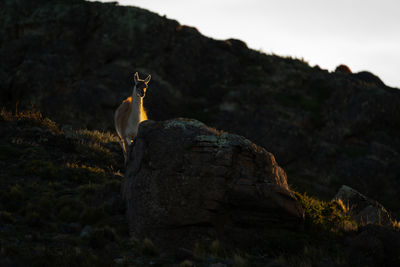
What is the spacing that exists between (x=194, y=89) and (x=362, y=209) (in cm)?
1780

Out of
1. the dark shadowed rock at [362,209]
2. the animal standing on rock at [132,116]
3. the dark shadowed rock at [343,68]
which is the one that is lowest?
the dark shadowed rock at [362,209]

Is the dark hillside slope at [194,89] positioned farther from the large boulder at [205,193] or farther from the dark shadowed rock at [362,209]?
the large boulder at [205,193]

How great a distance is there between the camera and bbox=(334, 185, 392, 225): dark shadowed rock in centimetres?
1137

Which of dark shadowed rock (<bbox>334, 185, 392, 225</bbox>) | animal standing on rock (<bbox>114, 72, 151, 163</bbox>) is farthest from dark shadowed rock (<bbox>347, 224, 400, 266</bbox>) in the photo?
animal standing on rock (<bbox>114, 72, 151, 163</bbox>)

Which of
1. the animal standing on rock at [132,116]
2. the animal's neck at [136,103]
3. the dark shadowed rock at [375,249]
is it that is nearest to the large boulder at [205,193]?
the dark shadowed rock at [375,249]

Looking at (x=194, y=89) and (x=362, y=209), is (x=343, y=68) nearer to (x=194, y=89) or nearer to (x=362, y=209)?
(x=194, y=89)

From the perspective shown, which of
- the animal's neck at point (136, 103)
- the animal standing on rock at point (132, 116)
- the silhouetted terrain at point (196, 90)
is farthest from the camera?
the silhouetted terrain at point (196, 90)

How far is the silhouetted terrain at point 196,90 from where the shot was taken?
23438mm

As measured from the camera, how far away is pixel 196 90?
28375 millimetres

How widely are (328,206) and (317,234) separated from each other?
169 centimetres

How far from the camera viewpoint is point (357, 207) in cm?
1295

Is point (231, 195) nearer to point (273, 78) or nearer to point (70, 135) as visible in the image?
point (70, 135)

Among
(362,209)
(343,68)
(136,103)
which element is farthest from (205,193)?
(343,68)

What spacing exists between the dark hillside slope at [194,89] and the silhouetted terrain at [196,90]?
0.07 meters
